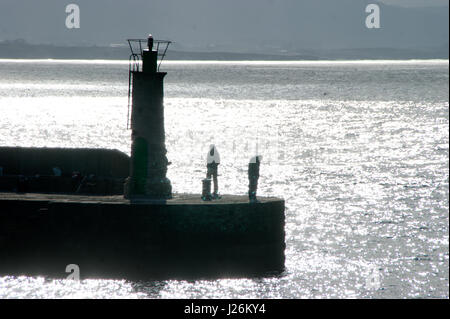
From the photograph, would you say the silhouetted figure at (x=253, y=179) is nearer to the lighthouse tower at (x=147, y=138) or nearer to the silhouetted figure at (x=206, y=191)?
the silhouetted figure at (x=206, y=191)

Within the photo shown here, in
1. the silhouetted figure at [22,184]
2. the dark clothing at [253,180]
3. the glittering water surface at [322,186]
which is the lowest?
the glittering water surface at [322,186]

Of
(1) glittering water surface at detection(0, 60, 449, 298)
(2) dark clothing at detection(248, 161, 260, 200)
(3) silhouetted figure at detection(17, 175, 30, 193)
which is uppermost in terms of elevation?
(2) dark clothing at detection(248, 161, 260, 200)

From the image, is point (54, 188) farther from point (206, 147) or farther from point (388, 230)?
point (206, 147)

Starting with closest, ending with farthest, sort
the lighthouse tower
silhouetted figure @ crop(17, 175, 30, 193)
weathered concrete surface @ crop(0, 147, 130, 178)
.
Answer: the lighthouse tower
silhouetted figure @ crop(17, 175, 30, 193)
weathered concrete surface @ crop(0, 147, 130, 178)

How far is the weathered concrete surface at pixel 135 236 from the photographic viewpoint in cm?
2956

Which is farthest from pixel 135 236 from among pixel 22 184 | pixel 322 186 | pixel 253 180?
pixel 322 186

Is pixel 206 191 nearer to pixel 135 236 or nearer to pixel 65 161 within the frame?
pixel 135 236

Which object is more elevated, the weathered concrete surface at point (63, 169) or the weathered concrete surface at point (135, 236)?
the weathered concrete surface at point (63, 169)

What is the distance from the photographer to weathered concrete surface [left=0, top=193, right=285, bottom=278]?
2956 centimetres

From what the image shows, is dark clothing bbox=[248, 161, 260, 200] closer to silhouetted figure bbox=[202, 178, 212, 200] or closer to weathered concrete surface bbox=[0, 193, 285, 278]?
weathered concrete surface bbox=[0, 193, 285, 278]

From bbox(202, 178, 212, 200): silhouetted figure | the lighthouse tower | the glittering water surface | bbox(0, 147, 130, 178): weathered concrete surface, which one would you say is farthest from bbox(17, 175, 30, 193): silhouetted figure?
bbox(202, 178, 212, 200): silhouetted figure

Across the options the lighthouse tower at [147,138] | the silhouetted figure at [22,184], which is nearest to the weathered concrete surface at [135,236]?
the lighthouse tower at [147,138]

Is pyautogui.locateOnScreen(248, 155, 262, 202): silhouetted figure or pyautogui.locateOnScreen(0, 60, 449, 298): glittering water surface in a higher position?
pyautogui.locateOnScreen(248, 155, 262, 202): silhouetted figure
